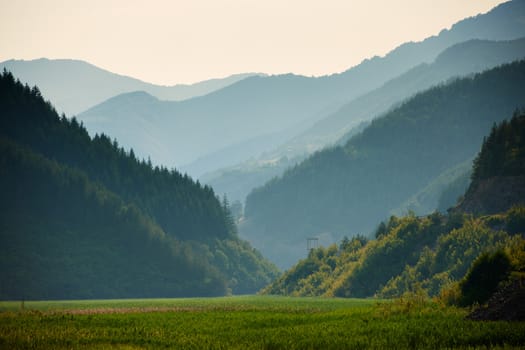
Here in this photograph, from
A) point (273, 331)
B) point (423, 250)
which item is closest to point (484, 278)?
point (273, 331)

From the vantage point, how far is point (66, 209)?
16538cm

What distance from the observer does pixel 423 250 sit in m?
116

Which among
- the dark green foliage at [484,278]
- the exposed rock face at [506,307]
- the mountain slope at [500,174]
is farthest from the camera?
the mountain slope at [500,174]

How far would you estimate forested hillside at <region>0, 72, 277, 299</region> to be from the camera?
149250 mm

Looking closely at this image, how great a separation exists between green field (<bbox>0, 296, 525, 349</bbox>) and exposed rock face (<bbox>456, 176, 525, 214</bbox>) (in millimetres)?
72741

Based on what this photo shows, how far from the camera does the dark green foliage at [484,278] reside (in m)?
50.0

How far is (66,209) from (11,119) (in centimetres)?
2806

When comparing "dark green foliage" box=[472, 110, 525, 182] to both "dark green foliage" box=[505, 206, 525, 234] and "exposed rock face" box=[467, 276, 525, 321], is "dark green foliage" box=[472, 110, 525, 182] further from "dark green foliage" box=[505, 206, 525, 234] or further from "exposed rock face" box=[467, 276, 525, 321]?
"exposed rock face" box=[467, 276, 525, 321]

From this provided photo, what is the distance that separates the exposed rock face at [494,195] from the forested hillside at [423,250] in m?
0.70

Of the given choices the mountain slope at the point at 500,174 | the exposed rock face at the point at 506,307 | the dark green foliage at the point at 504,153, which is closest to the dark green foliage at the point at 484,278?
the exposed rock face at the point at 506,307

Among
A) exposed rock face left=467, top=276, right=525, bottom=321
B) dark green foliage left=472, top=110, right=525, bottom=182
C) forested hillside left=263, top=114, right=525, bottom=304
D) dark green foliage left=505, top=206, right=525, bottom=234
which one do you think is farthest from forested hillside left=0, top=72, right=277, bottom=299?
exposed rock face left=467, top=276, right=525, bottom=321

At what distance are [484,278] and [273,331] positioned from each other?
15366 mm

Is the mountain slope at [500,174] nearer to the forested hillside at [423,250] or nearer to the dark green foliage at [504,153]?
the dark green foliage at [504,153]

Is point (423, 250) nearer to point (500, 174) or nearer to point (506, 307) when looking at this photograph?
point (500, 174)
